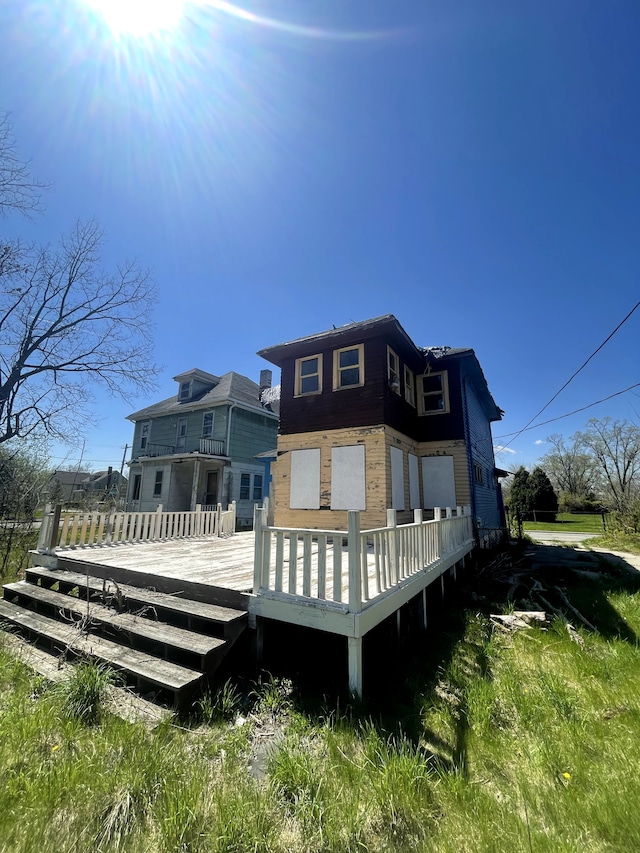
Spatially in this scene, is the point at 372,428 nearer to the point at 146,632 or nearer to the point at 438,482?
the point at 438,482

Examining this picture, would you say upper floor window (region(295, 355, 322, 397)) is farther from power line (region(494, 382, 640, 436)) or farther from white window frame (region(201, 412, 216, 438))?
power line (region(494, 382, 640, 436))

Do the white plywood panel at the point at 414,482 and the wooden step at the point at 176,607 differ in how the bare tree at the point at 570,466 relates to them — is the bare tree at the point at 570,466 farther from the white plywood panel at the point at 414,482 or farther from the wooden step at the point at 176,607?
the wooden step at the point at 176,607

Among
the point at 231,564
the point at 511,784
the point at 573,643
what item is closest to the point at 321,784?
the point at 511,784

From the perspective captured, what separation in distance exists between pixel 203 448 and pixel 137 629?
15.3 metres

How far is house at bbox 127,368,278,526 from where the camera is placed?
736 inches

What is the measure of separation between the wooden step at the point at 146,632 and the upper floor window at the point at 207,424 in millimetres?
14629

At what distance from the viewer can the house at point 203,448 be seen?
18.7 meters

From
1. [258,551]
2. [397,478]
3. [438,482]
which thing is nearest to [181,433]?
[397,478]

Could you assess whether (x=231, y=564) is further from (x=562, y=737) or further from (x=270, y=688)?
(x=562, y=737)

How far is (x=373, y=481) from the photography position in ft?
30.5

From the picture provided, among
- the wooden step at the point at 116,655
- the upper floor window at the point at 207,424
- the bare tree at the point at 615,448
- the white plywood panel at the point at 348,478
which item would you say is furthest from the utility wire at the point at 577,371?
the bare tree at the point at 615,448

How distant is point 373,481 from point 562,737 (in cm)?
669

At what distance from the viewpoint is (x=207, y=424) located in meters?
19.7

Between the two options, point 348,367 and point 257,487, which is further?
point 257,487
